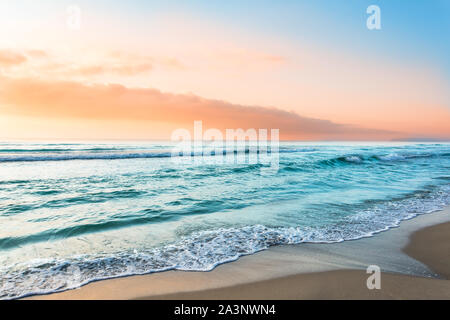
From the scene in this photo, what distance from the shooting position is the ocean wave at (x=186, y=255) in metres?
3.23

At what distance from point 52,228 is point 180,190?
14.7ft

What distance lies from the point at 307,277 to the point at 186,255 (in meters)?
1.91

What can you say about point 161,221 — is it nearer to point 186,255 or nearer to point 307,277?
point 186,255

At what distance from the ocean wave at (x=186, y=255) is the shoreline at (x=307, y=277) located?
0.58ft

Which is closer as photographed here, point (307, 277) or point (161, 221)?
point (307, 277)

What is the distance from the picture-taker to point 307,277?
3.34m

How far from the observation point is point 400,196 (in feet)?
29.0

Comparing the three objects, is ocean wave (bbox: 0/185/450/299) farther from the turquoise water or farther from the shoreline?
the shoreline

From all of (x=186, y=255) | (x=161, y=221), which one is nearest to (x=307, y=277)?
(x=186, y=255)

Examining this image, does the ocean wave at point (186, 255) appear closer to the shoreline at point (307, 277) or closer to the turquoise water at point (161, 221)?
the turquoise water at point (161, 221)

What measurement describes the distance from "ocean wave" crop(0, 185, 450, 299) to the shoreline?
0.58 ft

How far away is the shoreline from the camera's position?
116 inches
